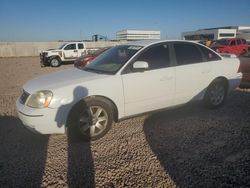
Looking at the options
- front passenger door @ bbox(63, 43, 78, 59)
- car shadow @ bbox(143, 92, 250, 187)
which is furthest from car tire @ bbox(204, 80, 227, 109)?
front passenger door @ bbox(63, 43, 78, 59)

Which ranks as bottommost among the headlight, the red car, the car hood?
the headlight

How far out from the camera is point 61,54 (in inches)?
688

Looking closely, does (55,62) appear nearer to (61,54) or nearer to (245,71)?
(61,54)

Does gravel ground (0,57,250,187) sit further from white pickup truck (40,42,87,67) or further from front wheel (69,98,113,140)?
white pickup truck (40,42,87,67)

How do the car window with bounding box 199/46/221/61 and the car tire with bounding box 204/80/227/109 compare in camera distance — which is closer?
the car window with bounding box 199/46/221/61

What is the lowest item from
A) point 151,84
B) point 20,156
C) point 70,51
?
point 20,156

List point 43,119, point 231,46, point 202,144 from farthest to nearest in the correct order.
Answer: point 231,46 < point 202,144 < point 43,119

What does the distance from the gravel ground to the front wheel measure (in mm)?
192

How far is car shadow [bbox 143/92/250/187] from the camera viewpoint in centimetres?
285

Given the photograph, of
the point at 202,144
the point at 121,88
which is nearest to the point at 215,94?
the point at 202,144

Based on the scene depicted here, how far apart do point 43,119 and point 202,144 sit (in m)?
2.62

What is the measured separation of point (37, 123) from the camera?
3408 millimetres

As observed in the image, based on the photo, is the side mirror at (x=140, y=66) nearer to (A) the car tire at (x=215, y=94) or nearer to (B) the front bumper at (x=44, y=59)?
(A) the car tire at (x=215, y=94)

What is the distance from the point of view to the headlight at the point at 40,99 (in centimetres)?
341
